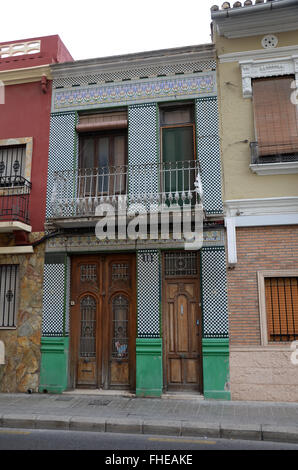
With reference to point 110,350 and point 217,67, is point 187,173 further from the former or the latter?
point 110,350

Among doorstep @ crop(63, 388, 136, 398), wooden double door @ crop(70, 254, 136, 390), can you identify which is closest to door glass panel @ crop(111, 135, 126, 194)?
wooden double door @ crop(70, 254, 136, 390)

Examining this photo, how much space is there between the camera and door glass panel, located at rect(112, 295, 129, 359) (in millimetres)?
8531

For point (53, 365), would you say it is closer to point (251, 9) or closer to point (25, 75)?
point (25, 75)

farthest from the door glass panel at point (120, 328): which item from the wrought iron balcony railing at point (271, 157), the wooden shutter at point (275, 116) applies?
the wooden shutter at point (275, 116)

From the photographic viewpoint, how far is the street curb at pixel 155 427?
5930 millimetres

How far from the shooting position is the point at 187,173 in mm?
8867

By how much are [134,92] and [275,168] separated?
3712 mm

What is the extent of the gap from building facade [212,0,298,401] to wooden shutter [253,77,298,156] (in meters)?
0.02

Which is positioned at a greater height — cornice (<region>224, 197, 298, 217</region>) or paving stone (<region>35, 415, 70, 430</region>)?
cornice (<region>224, 197, 298, 217</region>)

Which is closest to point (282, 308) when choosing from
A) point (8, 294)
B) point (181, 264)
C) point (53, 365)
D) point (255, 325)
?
point (255, 325)

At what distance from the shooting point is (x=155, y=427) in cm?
623

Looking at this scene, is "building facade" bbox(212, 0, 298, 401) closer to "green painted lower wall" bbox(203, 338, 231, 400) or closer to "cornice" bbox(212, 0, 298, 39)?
"cornice" bbox(212, 0, 298, 39)
